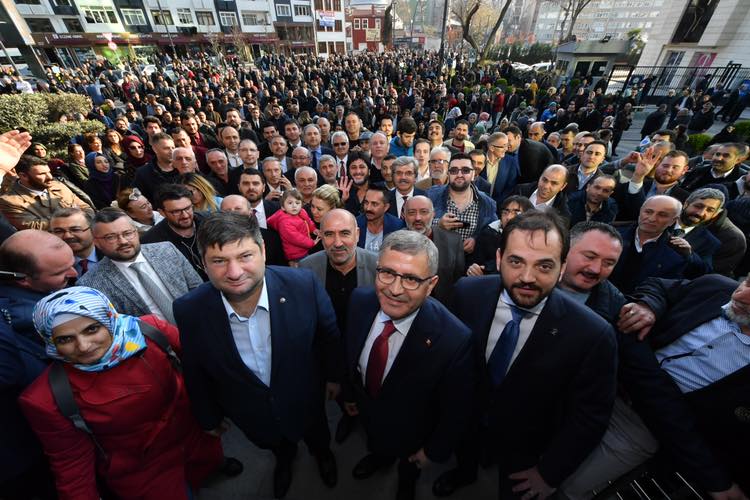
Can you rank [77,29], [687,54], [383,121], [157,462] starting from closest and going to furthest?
1. [157,462]
2. [383,121]
3. [687,54]
4. [77,29]

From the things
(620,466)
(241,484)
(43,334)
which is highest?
(43,334)

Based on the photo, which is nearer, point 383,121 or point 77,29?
point 383,121

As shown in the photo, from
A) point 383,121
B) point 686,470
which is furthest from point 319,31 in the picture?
point 686,470

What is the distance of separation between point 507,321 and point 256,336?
1.66m

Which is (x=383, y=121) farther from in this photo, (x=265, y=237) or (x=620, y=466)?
(x=620, y=466)

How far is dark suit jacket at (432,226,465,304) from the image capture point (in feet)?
10.5

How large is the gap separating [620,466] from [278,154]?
246 inches

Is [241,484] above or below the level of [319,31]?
below

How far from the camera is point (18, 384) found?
6.03 ft

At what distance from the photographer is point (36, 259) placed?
2.16 m

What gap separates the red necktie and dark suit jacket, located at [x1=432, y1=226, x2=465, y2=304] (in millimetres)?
1338

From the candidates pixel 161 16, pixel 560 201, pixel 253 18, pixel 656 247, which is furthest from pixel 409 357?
pixel 253 18

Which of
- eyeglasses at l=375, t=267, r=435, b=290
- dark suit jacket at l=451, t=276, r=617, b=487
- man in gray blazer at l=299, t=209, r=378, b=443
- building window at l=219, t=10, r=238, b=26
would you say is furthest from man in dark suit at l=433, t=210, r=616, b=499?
building window at l=219, t=10, r=238, b=26

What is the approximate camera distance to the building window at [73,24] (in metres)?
33.7
